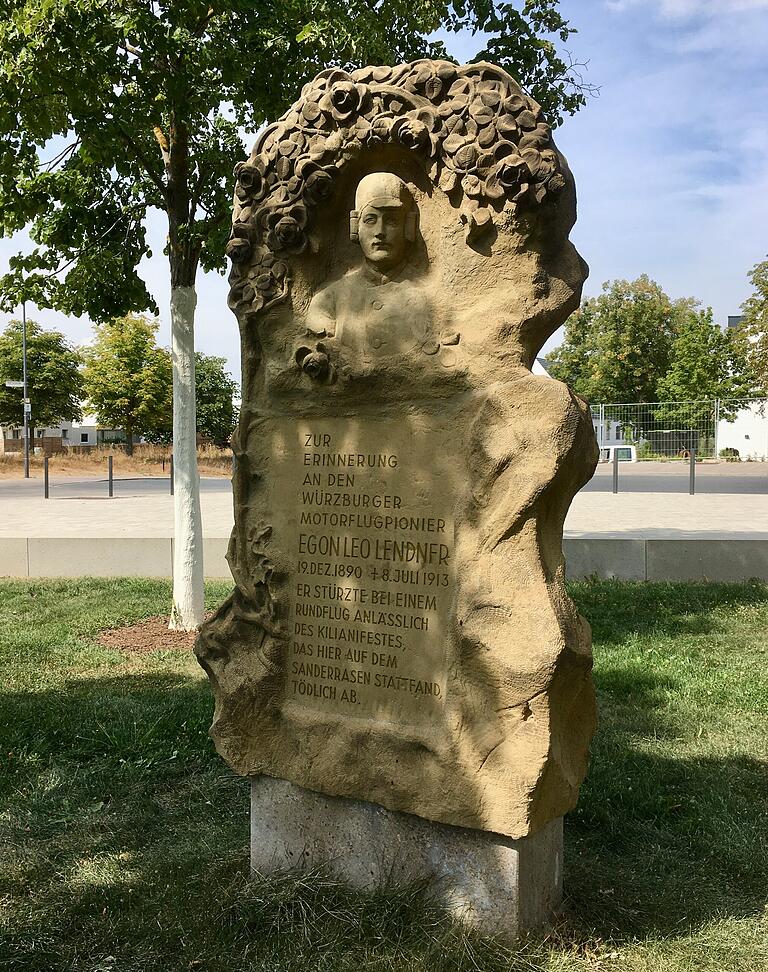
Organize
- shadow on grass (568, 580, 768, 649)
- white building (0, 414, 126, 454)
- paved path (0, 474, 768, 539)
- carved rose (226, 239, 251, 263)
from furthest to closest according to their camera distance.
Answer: white building (0, 414, 126, 454), paved path (0, 474, 768, 539), shadow on grass (568, 580, 768, 649), carved rose (226, 239, 251, 263)

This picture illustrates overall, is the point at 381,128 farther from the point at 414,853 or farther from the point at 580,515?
the point at 580,515

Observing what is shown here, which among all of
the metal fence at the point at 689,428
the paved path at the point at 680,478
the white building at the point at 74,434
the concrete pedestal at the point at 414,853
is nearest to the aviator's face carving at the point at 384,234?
the concrete pedestal at the point at 414,853

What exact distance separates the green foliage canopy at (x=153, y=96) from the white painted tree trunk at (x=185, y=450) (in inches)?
12.3

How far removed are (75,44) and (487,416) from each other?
15.0 feet

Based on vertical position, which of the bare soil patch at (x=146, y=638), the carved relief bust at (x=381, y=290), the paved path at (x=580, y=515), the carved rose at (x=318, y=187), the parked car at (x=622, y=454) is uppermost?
the carved rose at (x=318, y=187)

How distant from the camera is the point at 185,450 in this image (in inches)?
299

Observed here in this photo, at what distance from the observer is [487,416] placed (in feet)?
10.5

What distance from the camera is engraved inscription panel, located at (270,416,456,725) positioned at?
11.0 feet

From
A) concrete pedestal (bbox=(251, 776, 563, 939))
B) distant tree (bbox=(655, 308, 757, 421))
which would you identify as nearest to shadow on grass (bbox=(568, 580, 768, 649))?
concrete pedestal (bbox=(251, 776, 563, 939))

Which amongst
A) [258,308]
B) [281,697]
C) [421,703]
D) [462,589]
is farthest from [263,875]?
[258,308]

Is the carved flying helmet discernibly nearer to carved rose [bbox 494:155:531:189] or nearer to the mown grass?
carved rose [bbox 494:155:531:189]

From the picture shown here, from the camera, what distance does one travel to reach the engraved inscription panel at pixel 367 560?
3365 mm

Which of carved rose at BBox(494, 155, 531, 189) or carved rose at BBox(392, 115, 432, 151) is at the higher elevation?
carved rose at BBox(392, 115, 432, 151)

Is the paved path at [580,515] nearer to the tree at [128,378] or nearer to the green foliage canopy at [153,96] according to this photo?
the green foliage canopy at [153,96]
